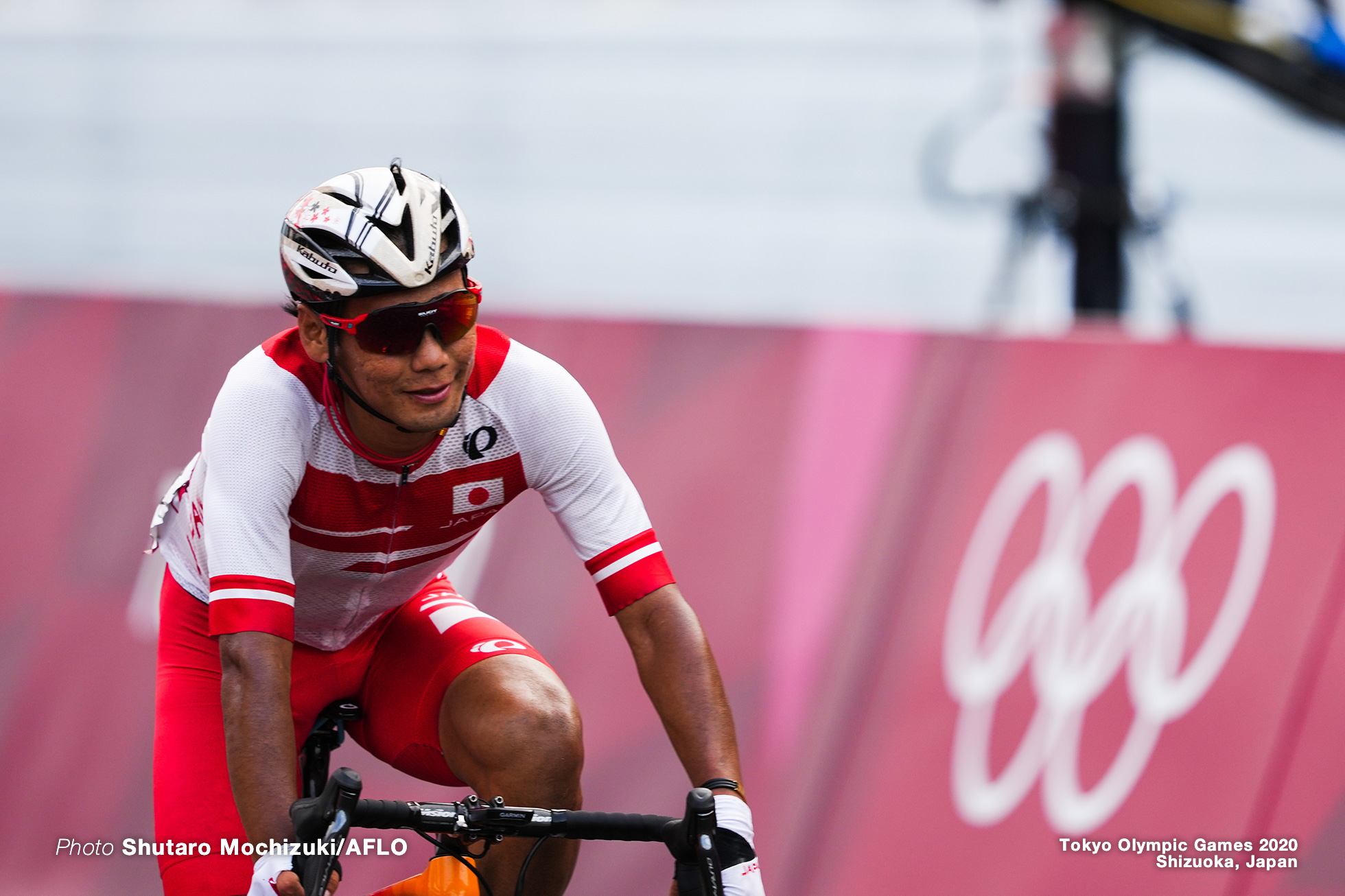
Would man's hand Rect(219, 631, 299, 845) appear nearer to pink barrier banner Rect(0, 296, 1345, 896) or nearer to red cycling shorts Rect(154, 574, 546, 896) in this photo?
red cycling shorts Rect(154, 574, 546, 896)

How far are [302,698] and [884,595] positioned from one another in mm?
2149

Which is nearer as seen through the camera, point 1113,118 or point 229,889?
point 229,889

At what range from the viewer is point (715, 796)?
215 centimetres

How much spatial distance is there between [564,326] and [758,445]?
0.86 m

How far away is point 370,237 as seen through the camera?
2156 millimetres

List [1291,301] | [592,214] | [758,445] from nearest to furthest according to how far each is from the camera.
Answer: [758,445] < [1291,301] < [592,214]

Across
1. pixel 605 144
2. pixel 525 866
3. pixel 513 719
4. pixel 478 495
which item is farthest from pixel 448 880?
pixel 605 144

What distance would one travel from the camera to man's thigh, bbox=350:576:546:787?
252cm

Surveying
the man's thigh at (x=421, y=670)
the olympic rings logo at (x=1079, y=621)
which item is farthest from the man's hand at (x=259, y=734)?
the olympic rings logo at (x=1079, y=621)

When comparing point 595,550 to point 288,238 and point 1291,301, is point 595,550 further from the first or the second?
point 1291,301

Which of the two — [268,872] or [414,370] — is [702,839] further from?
[414,370]

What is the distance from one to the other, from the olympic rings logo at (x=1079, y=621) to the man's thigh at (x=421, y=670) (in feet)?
6.40

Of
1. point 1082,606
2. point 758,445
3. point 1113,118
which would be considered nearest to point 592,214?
point 1113,118

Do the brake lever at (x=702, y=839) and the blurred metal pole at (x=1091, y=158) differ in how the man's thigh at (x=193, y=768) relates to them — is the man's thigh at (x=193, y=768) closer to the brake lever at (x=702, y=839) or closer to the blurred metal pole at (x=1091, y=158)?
the brake lever at (x=702, y=839)
